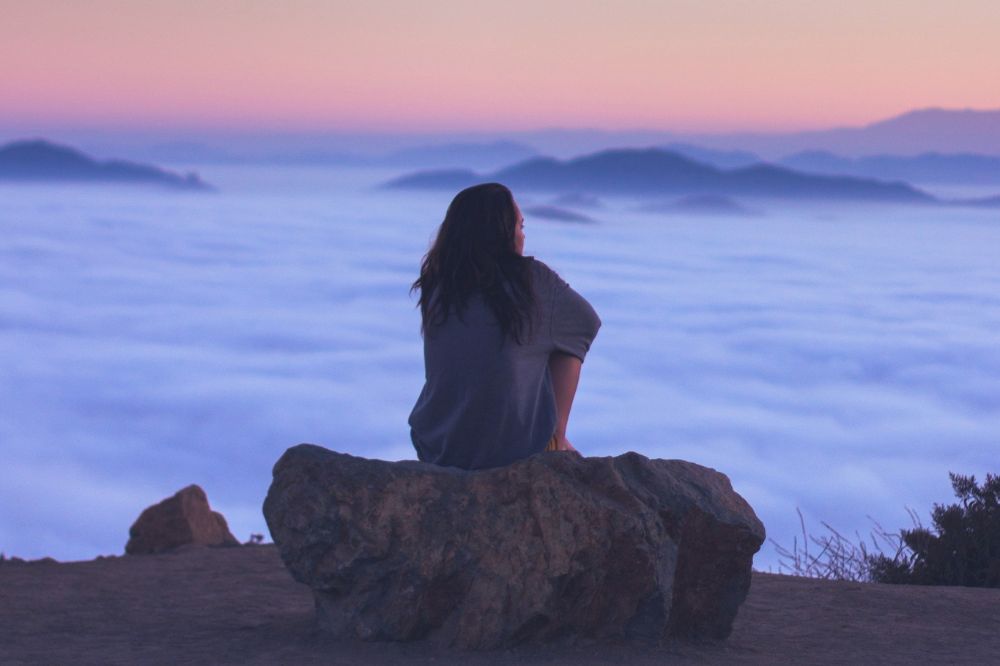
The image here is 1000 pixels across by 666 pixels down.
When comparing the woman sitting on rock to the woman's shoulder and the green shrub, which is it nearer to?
the woman's shoulder

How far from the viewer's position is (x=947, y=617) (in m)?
6.16

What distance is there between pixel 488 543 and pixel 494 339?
83 centimetres

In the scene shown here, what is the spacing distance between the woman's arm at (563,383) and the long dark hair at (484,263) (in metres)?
0.23

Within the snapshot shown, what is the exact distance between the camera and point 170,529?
30.0ft

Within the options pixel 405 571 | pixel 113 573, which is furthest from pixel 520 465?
pixel 113 573

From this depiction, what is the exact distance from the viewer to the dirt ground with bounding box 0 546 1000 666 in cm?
505

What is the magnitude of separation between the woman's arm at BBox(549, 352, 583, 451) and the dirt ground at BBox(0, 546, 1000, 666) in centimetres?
91

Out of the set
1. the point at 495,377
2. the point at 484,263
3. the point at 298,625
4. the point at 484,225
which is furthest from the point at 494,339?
the point at 298,625

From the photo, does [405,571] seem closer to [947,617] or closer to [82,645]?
[82,645]

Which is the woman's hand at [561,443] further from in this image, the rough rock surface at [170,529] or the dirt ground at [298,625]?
the rough rock surface at [170,529]

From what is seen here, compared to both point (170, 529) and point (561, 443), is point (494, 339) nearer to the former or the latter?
point (561, 443)

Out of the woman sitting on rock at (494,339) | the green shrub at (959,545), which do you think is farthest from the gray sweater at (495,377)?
the green shrub at (959,545)

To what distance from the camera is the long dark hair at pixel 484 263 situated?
5.03 meters

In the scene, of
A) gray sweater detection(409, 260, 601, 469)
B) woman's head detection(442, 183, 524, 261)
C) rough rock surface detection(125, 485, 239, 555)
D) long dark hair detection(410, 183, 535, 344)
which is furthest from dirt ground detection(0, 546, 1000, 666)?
woman's head detection(442, 183, 524, 261)
